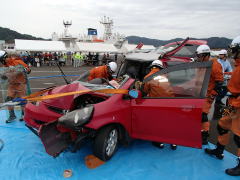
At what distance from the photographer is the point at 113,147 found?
130 inches

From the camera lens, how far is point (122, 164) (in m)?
A: 3.30

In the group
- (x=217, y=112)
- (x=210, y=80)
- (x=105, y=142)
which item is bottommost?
(x=217, y=112)

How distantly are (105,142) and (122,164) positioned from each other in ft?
1.87

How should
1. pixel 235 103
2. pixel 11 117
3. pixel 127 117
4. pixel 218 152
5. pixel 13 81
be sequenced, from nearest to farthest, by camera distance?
pixel 235 103 → pixel 127 117 → pixel 218 152 → pixel 13 81 → pixel 11 117

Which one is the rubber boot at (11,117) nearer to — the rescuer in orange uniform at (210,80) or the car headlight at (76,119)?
the car headlight at (76,119)

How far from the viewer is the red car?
2934 mm

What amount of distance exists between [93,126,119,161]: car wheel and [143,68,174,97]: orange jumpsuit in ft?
2.68

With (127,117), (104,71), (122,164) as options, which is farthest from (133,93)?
(104,71)

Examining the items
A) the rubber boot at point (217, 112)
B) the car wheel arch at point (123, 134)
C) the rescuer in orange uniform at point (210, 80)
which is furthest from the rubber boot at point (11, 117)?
the rubber boot at point (217, 112)

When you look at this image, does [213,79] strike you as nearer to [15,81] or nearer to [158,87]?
[158,87]

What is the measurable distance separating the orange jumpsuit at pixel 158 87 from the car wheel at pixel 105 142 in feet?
2.68

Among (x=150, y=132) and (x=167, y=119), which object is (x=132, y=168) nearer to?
(x=150, y=132)

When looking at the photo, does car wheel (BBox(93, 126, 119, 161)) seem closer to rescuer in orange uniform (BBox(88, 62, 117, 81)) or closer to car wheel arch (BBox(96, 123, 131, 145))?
car wheel arch (BBox(96, 123, 131, 145))

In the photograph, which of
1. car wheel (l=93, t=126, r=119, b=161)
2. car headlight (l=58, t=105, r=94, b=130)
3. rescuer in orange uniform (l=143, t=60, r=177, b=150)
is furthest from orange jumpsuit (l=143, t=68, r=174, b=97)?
car headlight (l=58, t=105, r=94, b=130)
